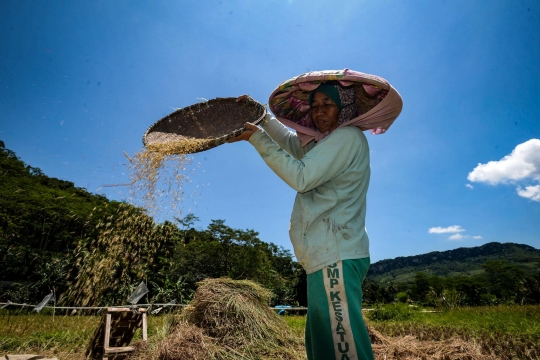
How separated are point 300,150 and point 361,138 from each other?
447 millimetres

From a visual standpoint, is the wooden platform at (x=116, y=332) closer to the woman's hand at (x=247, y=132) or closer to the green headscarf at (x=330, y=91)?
the woman's hand at (x=247, y=132)

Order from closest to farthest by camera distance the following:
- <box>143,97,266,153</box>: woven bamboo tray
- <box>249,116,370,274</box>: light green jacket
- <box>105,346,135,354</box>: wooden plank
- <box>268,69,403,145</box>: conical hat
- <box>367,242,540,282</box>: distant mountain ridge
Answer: <box>249,116,370,274</box>: light green jacket < <box>268,69,403,145</box>: conical hat < <box>143,97,266,153</box>: woven bamboo tray < <box>105,346,135,354</box>: wooden plank < <box>367,242,540,282</box>: distant mountain ridge

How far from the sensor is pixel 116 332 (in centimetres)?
365

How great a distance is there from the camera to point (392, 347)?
328cm

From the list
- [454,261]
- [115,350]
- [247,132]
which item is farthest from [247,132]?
[454,261]

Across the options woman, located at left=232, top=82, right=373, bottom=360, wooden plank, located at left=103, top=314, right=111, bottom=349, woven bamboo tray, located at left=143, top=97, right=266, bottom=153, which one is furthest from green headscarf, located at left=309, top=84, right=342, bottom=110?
wooden plank, located at left=103, top=314, right=111, bottom=349

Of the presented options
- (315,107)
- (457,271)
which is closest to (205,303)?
(315,107)

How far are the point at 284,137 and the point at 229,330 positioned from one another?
309 cm

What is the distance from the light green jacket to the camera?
4.48 ft

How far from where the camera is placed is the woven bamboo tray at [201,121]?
2.50m

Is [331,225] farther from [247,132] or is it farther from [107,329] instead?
[107,329]

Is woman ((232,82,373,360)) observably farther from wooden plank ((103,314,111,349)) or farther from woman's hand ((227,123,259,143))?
wooden plank ((103,314,111,349))

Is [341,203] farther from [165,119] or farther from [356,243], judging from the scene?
[165,119]

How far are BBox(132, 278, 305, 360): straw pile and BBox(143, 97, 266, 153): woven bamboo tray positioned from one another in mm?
2172
